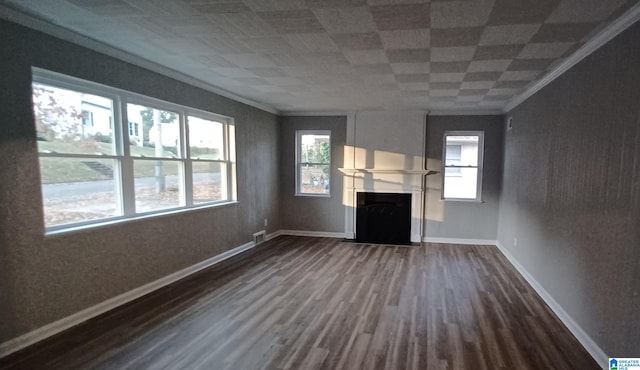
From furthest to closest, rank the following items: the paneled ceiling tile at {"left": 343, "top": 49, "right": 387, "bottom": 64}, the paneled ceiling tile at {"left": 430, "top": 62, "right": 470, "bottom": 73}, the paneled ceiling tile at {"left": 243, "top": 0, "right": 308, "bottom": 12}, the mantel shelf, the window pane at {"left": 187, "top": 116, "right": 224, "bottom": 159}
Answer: the mantel shelf → the window pane at {"left": 187, "top": 116, "right": 224, "bottom": 159} → the paneled ceiling tile at {"left": 430, "top": 62, "right": 470, "bottom": 73} → the paneled ceiling tile at {"left": 343, "top": 49, "right": 387, "bottom": 64} → the paneled ceiling tile at {"left": 243, "top": 0, "right": 308, "bottom": 12}

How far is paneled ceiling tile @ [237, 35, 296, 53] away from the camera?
2711 mm

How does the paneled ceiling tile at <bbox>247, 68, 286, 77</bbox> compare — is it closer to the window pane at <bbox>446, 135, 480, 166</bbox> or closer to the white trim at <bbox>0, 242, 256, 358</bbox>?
the white trim at <bbox>0, 242, 256, 358</bbox>

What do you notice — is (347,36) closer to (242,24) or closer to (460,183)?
(242,24)

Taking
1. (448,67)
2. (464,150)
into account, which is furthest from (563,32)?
(464,150)

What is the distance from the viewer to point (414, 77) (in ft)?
12.5

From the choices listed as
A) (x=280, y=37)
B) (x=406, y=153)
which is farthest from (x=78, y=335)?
(x=406, y=153)

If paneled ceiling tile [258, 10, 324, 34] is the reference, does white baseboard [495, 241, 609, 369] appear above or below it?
below

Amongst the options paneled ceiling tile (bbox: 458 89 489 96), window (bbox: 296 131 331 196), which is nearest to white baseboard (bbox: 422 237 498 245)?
window (bbox: 296 131 331 196)

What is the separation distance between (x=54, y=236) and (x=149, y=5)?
1.97 meters

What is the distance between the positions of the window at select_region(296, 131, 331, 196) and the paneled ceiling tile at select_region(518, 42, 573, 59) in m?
3.99

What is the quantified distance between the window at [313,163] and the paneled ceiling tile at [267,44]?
3608 millimetres

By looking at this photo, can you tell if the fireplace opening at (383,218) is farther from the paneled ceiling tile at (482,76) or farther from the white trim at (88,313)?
the white trim at (88,313)

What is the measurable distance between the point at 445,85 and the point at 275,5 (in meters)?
2.77

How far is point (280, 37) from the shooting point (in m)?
2.67
